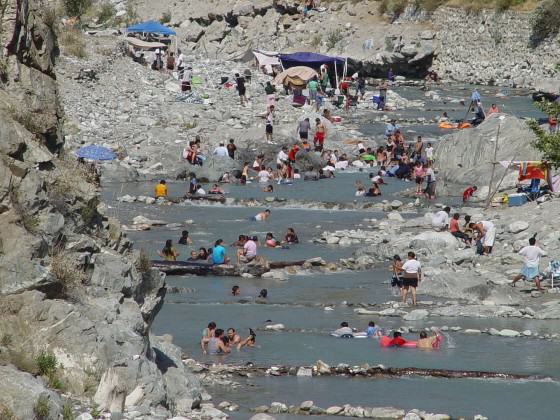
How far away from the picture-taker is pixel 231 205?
37625 mm

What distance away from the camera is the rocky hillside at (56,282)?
528 inches

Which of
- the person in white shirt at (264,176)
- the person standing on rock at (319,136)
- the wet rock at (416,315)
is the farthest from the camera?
the person standing on rock at (319,136)

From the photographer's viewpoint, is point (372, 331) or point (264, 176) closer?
point (372, 331)

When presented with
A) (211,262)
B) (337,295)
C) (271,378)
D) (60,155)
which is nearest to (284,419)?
(271,378)

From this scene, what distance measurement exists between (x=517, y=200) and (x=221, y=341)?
1439cm

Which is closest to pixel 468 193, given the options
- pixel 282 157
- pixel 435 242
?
pixel 435 242

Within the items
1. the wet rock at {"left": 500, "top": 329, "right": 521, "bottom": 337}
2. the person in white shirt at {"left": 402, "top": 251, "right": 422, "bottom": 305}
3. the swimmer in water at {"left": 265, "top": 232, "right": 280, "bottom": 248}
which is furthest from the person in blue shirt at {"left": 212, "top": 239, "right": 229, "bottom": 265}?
the wet rock at {"left": 500, "top": 329, "right": 521, "bottom": 337}

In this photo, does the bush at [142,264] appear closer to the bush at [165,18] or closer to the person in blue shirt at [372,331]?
the person in blue shirt at [372,331]

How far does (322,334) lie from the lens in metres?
23.1

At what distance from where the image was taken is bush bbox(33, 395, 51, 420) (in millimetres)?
12078

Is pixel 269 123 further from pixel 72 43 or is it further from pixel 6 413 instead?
pixel 6 413

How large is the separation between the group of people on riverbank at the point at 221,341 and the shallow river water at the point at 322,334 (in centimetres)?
21

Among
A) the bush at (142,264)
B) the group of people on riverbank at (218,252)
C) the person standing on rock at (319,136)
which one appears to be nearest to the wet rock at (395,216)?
the group of people on riverbank at (218,252)

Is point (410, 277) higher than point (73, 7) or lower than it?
higher
